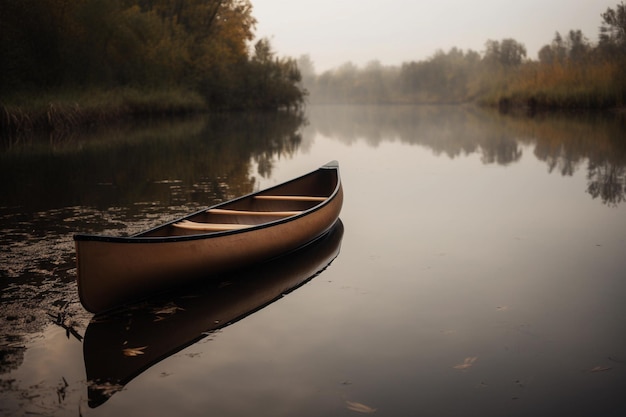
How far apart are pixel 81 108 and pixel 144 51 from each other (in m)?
12.9

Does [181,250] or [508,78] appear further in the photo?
[508,78]

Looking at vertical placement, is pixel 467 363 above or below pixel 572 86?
below

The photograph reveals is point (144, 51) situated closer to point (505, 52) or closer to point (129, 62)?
point (129, 62)

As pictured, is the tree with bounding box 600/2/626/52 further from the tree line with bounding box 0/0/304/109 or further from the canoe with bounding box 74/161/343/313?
the canoe with bounding box 74/161/343/313

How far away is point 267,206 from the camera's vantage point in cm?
816

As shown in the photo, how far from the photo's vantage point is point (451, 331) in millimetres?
4387

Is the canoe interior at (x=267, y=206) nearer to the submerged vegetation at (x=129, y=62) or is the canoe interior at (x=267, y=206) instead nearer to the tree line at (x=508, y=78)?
the submerged vegetation at (x=129, y=62)

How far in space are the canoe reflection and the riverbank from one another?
19037 millimetres

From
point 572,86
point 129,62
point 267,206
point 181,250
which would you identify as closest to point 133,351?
point 181,250

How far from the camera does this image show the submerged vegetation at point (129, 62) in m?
Result: 25.2

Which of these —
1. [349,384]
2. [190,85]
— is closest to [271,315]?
[349,384]

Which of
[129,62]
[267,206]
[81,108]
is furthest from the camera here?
[129,62]

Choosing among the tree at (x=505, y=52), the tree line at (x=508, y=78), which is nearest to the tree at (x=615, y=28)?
the tree line at (x=508, y=78)

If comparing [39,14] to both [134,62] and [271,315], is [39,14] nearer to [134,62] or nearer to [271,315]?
[134,62]
